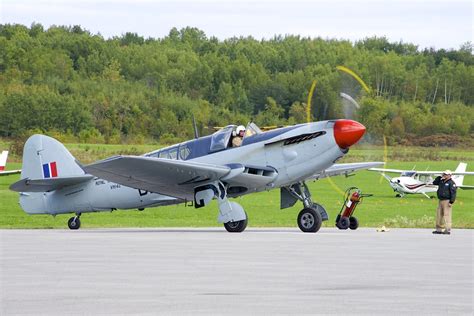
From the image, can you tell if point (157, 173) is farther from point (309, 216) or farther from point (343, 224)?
point (343, 224)

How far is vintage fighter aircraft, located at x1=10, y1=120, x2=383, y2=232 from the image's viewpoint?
81.1ft

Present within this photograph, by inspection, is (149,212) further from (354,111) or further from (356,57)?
(356,57)

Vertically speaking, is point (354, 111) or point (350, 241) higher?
point (354, 111)

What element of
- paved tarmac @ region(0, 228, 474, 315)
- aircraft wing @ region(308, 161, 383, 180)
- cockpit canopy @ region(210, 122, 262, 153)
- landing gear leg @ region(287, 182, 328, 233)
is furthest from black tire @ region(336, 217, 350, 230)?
paved tarmac @ region(0, 228, 474, 315)

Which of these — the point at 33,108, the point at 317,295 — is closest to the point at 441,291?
the point at 317,295

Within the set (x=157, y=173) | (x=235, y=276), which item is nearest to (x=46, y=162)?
(x=157, y=173)

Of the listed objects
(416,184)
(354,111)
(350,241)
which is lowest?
(416,184)

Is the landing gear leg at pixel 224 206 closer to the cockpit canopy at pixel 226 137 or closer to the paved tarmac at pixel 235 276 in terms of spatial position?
the cockpit canopy at pixel 226 137

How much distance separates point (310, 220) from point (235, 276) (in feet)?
38.6

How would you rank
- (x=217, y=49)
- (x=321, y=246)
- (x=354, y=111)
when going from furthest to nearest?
(x=217, y=49), (x=354, y=111), (x=321, y=246)

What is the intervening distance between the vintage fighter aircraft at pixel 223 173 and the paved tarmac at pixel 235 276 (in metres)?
3.03

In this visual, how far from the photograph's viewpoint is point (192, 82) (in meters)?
96.4

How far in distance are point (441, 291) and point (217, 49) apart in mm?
103046

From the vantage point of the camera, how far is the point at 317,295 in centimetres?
1190
